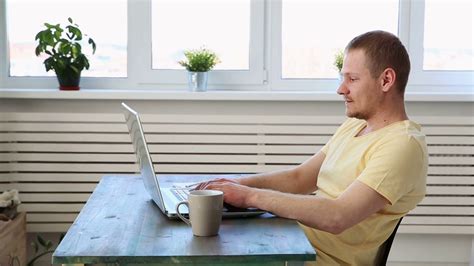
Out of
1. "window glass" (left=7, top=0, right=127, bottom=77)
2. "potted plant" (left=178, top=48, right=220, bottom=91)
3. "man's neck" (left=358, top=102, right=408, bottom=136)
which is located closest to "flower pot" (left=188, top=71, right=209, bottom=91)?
"potted plant" (left=178, top=48, right=220, bottom=91)

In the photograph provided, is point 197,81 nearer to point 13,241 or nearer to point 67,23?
point 67,23

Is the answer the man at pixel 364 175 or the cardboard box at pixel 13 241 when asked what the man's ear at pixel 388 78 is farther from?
the cardboard box at pixel 13 241

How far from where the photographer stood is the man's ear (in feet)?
6.35

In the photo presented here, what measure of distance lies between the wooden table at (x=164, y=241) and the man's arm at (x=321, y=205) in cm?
4

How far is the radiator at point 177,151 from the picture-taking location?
334cm

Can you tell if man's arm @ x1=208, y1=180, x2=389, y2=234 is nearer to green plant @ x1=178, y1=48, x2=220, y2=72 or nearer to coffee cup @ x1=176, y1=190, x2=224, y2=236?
coffee cup @ x1=176, y1=190, x2=224, y2=236

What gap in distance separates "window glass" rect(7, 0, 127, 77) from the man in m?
1.60

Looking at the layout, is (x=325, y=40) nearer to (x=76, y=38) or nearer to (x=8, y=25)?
(x=76, y=38)

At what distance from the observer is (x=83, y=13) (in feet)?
11.4

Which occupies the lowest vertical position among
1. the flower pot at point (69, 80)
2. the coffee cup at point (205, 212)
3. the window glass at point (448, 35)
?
the coffee cup at point (205, 212)

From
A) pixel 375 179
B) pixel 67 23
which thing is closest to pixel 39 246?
pixel 67 23

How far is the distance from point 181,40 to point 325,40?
0.69 m

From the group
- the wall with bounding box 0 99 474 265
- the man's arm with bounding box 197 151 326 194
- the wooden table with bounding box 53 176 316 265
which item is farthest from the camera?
the wall with bounding box 0 99 474 265

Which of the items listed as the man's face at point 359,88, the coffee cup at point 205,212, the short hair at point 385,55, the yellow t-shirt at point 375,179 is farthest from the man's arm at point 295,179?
the coffee cup at point 205,212
